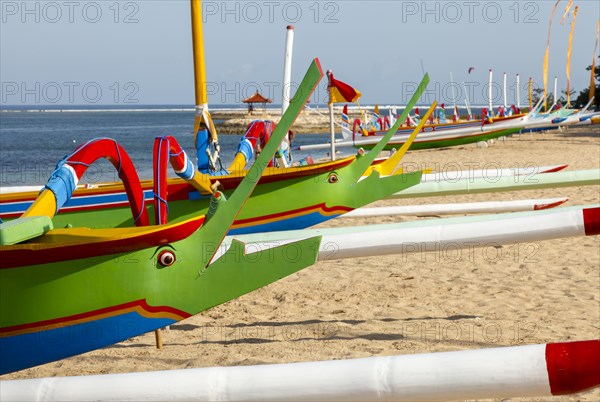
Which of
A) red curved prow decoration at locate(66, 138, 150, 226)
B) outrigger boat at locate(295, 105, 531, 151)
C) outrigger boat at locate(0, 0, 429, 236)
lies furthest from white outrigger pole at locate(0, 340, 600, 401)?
outrigger boat at locate(295, 105, 531, 151)

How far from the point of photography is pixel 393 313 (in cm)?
582

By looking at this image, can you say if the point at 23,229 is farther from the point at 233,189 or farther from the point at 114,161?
the point at 233,189

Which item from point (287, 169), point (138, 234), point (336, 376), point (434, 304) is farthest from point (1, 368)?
point (434, 304)

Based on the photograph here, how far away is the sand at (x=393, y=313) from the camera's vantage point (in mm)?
4926

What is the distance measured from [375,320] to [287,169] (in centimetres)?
133

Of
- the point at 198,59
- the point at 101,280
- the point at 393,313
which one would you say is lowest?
the point at 393,313

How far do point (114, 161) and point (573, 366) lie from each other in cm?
283

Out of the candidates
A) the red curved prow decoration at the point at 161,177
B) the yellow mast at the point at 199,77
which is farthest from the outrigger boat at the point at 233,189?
the red curved prow decoration at the point at 161,177

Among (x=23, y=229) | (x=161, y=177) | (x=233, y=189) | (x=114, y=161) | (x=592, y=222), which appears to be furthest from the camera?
(x=233, y=189)

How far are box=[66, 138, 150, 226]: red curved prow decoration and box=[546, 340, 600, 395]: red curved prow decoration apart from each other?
2.61 meters

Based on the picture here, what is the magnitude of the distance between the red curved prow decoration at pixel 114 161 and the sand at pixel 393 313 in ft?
3.94

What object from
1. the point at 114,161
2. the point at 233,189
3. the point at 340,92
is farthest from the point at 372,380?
the point at 340,92

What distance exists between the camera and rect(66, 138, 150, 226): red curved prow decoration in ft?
11.6

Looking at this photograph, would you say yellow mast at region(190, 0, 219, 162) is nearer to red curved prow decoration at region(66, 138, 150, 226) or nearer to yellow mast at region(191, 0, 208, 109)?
yellow mast at region(191, 0, 208, 109)
